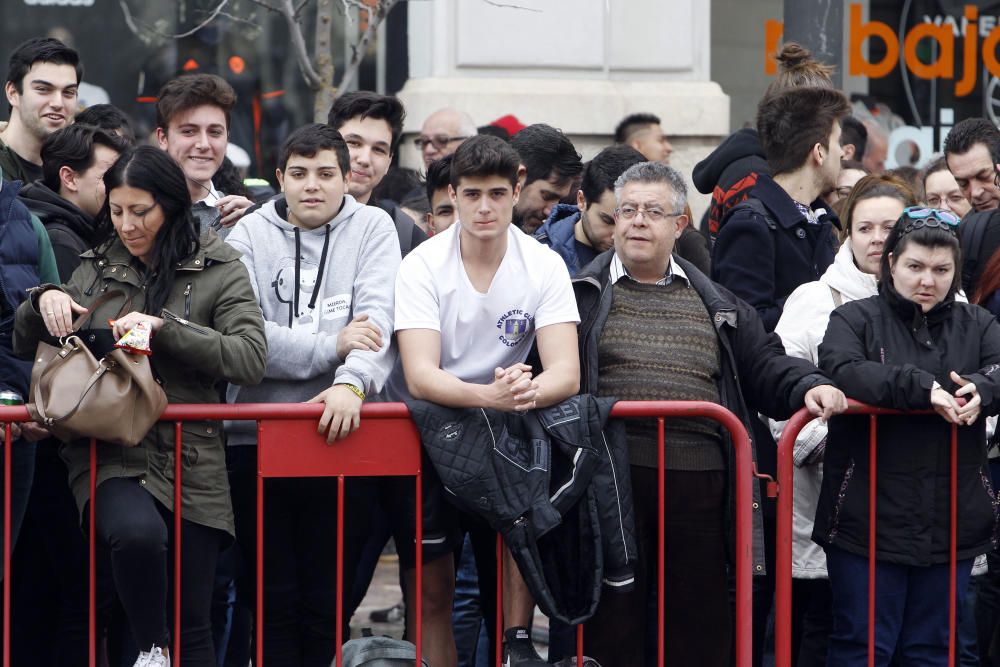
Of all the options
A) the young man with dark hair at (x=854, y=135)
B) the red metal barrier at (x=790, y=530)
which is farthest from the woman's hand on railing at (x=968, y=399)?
the young man with dark hair at (x=854, y=135)

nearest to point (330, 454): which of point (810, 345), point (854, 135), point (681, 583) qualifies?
point (681, 583)

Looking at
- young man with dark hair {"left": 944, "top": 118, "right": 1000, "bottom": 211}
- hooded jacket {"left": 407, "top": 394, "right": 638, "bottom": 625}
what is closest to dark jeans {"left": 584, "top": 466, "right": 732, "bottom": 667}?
hooded jacket {"left": 407, "top": 394, "right": 638, "bottom": 625}

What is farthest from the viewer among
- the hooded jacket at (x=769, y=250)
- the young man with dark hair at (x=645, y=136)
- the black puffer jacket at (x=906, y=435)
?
the young man with dark hair at (x=645, y=136)

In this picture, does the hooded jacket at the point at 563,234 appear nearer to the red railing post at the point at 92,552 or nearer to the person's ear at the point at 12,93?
the red railing post at the point at 92,552

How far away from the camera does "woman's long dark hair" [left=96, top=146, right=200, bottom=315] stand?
15.8 feet

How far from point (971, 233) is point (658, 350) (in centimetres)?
155

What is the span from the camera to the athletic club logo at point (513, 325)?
16.3ft

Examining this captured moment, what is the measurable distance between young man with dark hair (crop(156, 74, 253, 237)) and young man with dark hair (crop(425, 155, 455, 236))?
862 millimetres

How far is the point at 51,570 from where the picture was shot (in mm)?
5246

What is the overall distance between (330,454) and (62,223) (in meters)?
1.34

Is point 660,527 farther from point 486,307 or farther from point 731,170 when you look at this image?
point 731,170

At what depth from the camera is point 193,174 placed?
5723 millimetres

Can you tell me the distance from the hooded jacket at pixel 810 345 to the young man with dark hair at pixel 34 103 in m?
2.89

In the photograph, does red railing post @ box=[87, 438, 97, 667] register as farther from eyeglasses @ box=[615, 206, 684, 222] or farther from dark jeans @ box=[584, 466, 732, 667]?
eyeglasses @ box=[615, 206, 684, 222]
